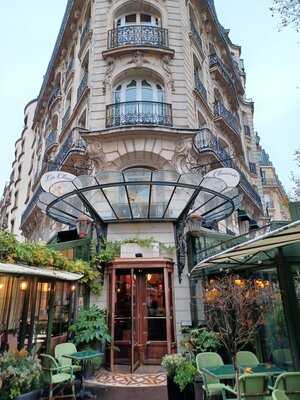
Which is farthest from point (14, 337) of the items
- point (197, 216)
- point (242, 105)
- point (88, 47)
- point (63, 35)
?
point (242, 105)

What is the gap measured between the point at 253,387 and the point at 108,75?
460 inches

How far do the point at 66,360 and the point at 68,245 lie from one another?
3.86m

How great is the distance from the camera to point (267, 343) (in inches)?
281

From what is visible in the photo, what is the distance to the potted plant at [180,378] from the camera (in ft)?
18.3

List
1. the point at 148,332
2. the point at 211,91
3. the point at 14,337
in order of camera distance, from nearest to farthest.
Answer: the point at 14,337
the point at 148,332
the point at 211,91

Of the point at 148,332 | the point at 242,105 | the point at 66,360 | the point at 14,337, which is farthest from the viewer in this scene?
the point at 242,105

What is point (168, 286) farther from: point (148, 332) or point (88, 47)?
point (88, 47)

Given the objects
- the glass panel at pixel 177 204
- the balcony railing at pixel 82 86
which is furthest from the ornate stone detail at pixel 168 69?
the glass panel at pixel 177 204

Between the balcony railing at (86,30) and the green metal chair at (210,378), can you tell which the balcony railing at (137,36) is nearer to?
the balcony railing at (86,30)

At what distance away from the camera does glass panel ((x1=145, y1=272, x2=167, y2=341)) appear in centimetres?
926

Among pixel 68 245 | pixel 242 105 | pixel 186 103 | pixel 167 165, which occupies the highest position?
pixel 242 105

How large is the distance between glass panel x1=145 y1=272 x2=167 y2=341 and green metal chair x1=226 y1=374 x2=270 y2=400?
4973 mm

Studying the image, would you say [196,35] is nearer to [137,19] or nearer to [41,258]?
[137,19]

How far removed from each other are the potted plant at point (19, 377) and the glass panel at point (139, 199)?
5049 millimetres
